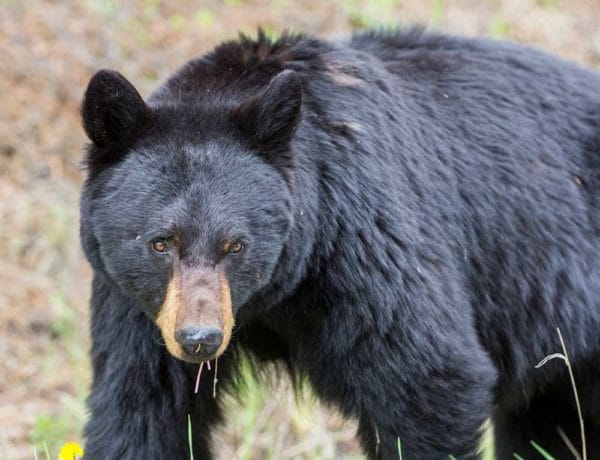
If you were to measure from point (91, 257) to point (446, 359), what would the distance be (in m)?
1.27

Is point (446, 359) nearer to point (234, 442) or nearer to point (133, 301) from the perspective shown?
point (133, 301)

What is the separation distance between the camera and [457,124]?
461 cm

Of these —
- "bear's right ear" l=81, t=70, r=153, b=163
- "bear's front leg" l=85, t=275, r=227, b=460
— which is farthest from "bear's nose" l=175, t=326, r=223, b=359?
"bear's right ear" l=81, t=70, r=153, b=163

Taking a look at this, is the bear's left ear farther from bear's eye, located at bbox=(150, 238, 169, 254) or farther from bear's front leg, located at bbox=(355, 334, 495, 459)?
bear's front leg, located at bbox=(355, 334, 495, 459)

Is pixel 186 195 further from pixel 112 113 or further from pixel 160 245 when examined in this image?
pixel 112 113

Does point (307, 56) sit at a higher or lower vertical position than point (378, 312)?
higher

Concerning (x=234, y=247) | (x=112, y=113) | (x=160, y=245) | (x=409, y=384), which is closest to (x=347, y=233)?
(x=234, y=247)

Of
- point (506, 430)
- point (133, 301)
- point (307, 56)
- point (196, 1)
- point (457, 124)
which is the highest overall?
point (307, 56)

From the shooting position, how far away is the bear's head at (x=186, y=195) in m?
3.73

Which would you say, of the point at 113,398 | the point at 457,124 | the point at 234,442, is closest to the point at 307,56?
the point at 457,124

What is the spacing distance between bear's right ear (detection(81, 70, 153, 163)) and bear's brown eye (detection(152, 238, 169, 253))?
36 centimetres

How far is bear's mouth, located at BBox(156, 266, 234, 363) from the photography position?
11.7 feet

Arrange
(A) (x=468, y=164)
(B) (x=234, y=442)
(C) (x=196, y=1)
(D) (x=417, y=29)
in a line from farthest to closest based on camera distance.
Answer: (C) (x=196, y=1), (B) (x=234, y=442), (D) (x=417, y=29), (A) (x=468, y=164)

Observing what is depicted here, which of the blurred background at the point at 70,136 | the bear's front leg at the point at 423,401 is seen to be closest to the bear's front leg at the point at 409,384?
the bear's front leg at the point at 423,401
